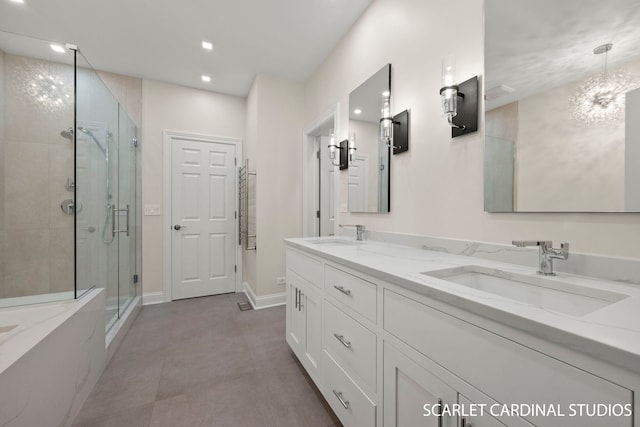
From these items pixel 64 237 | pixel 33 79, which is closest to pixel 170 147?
pixel 33 79

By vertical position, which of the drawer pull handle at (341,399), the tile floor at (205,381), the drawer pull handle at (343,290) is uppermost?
the drawer pull handle at (343,290)

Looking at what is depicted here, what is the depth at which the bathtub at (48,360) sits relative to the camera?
97cm

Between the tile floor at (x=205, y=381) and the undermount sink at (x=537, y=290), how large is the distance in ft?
3.45

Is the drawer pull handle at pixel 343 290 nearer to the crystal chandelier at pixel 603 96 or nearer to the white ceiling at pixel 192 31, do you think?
the crystal chandelier at pixel 603 96

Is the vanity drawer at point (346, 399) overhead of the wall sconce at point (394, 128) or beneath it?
beneath

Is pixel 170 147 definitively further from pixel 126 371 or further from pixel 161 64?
pixel 126 371

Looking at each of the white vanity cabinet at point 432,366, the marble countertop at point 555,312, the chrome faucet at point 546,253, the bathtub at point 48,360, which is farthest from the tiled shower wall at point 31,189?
the chrome faucet at point 546,253

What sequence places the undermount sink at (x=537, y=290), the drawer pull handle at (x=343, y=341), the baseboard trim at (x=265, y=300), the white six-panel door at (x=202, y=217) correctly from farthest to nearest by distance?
the white six-panel door at (x=202, y=217), the baseboard trim at (x=265, y=300), the drawer pull handle at (x=343, y=341), the undermount sink at (x=537, y=290)

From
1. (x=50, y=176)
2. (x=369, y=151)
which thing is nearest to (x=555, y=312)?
(x=369, y=151)

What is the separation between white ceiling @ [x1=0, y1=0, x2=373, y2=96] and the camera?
2.04m

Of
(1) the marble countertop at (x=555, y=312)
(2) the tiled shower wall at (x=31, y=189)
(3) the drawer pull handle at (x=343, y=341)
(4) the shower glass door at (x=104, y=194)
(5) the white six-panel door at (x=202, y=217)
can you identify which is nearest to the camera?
(1) the marble countertop at (x=555, y=312)

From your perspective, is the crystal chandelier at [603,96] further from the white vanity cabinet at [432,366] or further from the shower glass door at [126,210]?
the shower glass door at [126,210]

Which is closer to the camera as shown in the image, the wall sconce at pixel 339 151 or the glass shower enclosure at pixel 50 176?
the glass shower enclosure at pixel 50 176

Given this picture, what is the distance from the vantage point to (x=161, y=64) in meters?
2.81
